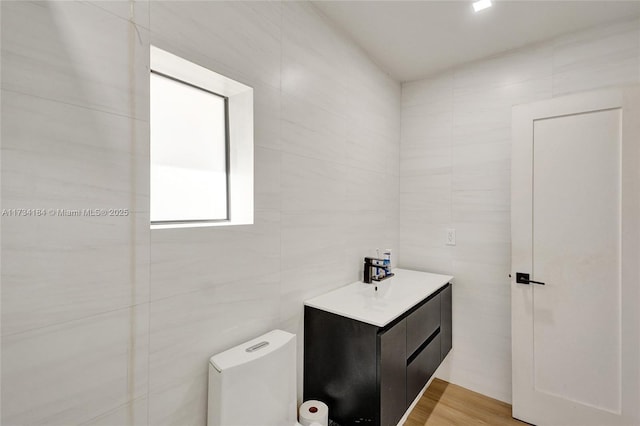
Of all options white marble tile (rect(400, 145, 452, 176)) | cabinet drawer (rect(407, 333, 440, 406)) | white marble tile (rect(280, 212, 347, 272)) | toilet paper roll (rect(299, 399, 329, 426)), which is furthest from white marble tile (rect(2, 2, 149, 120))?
white marble tile (rect(400, 145, 452, 176))

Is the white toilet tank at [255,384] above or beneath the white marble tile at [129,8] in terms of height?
beneath

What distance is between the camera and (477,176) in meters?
2.21

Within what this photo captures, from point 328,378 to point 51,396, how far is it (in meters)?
1.08

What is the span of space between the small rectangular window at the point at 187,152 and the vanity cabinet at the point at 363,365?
0.77 m

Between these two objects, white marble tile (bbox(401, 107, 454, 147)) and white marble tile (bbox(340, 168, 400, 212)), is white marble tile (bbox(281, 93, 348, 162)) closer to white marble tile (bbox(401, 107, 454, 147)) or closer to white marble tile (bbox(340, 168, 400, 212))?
white marble tile (bbox(340, 168, 400, 212))

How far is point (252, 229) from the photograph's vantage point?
1.30 meters

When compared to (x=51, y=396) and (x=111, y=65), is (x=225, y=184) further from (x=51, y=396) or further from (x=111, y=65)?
(x=51, y=396)

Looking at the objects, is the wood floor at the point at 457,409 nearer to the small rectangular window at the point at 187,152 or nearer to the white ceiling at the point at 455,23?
the small rectangular window at the point at 187,152

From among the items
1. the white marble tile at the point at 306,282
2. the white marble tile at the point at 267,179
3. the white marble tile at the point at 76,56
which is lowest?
the white marble tile at the point at 306,282

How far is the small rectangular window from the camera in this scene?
1143mm

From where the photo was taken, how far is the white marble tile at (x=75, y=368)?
2.41ft

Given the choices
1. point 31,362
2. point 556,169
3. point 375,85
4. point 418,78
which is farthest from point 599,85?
point 31,362

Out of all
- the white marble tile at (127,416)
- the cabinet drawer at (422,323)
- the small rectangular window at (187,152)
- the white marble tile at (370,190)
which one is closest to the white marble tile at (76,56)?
the small rectangular window at (187,152)

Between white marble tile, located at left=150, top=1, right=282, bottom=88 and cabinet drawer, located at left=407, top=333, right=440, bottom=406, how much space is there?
5.42 feet
